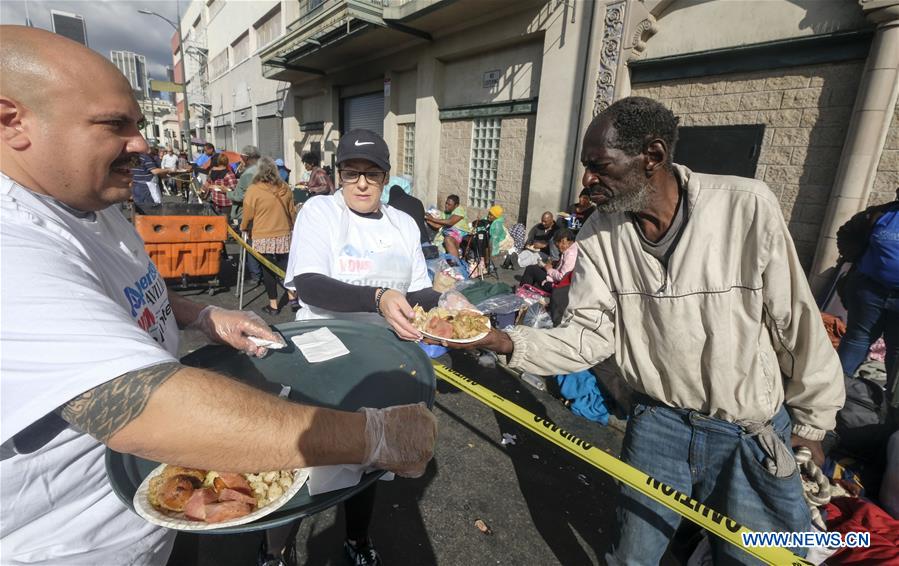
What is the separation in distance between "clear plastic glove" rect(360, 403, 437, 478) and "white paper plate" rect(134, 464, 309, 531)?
233mm

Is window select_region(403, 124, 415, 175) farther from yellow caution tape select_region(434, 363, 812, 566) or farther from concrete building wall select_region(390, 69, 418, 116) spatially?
yellow caution tape select_region(434, 363, 812, 566)

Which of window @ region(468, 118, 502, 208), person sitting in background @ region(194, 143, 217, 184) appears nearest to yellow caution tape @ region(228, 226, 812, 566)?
window @ region(468, 118, 502, 208)

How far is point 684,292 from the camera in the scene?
174 centimetres

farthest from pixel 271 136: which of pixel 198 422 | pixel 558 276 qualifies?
pixel 198 422

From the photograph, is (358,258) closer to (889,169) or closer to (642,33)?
(889,169)

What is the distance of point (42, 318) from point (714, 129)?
370 inches

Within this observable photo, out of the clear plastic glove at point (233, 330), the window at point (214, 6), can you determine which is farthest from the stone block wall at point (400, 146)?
the window at point (214, 6)

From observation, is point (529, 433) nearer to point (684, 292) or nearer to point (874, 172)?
point (684, 292)

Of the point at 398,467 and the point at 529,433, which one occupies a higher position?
the point at 398,467

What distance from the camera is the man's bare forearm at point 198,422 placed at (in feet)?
2.80

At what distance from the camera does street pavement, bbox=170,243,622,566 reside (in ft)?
8.22

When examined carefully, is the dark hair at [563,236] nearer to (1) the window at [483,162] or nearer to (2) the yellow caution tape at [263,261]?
(2) the yellow caution tape at [263,261]

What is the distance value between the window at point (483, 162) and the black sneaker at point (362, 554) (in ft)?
36.3

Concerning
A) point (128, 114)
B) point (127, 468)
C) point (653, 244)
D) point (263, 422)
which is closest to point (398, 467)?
point (263, 422)
